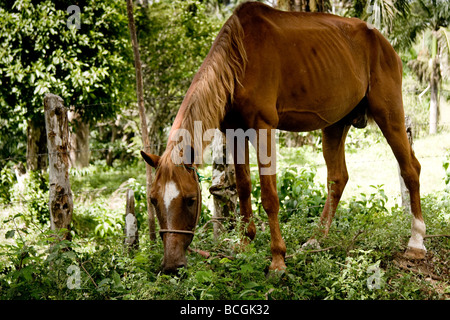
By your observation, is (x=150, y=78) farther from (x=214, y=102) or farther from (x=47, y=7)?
(x=214, y=102)

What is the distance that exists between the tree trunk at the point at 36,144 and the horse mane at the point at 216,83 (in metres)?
5.81

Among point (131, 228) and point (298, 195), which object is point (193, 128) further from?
point (298, 195)

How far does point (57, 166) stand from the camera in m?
3.91

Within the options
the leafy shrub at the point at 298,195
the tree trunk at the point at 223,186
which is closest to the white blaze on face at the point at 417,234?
the leafy shrub at the point at 298,195

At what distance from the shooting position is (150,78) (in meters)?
13.2

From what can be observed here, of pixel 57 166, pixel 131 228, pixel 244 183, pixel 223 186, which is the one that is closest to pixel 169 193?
pixel 244 183

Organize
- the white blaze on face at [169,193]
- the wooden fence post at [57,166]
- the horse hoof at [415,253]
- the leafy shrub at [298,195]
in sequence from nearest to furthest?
the white blaze on face at [169,193] < the horse hoof at [415,253] < the wooden fence post at [57,166] < the leafy shrub at [298,195]

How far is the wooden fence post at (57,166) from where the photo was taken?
391 cm

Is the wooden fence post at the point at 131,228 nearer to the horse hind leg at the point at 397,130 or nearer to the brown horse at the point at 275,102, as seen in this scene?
the brown horse at the point at 275,102

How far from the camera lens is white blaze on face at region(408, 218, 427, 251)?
11.9ft

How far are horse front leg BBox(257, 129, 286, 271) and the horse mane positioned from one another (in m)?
0.38

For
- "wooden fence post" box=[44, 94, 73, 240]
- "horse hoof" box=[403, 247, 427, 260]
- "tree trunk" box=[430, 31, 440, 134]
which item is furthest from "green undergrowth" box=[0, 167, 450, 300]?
"tree trunk" box=[430, 31, 440, 134]

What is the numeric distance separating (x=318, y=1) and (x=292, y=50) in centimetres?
563

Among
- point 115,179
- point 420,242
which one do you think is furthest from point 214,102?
point 115,179
